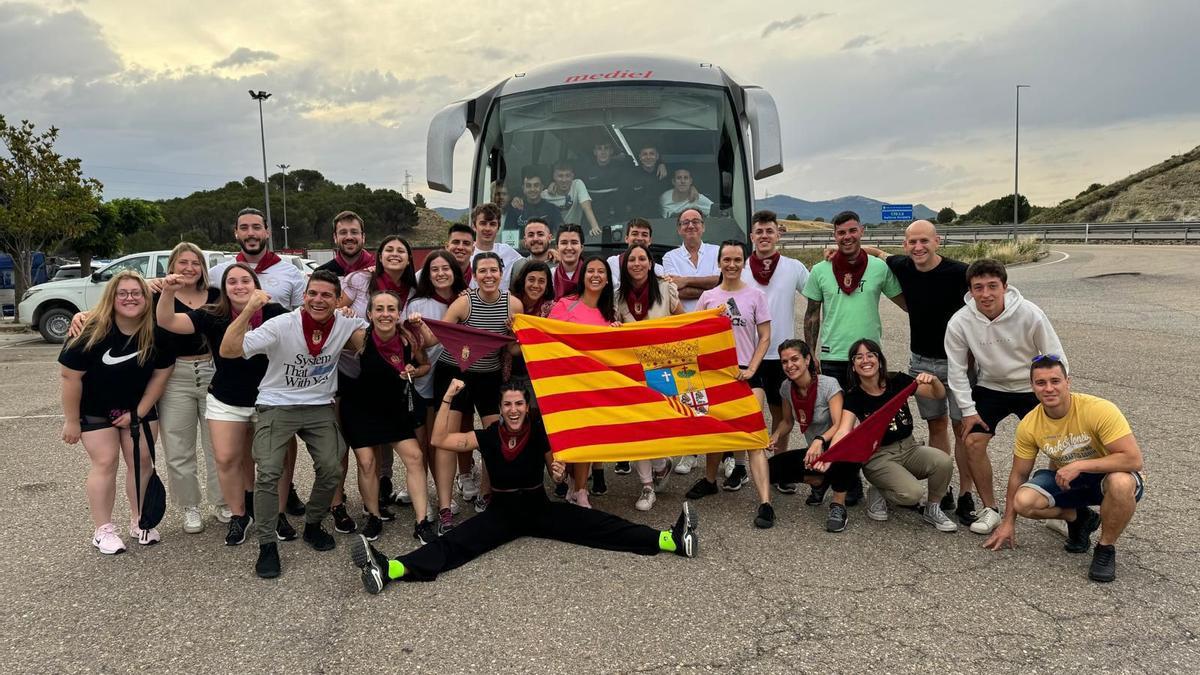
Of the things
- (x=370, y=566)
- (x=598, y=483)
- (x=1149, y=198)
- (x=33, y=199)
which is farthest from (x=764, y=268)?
(x=1149, y=198)

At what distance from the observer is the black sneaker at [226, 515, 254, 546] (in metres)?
4.52

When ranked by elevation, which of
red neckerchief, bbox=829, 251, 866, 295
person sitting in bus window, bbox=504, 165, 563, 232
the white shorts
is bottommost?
the white shorts

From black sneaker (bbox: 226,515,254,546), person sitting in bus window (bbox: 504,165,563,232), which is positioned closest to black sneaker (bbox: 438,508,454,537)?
black sneaker (bbox: 226,515,254,546)

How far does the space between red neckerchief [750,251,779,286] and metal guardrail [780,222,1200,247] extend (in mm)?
25532

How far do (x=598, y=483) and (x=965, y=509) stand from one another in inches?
96.7

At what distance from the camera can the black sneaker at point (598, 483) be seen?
5.45 metres

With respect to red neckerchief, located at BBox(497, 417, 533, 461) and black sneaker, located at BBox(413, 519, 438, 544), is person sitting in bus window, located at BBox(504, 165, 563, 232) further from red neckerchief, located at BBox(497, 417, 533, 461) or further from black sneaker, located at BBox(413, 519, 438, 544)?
black sneaker, located at BBox(413, 519, 438, 544)

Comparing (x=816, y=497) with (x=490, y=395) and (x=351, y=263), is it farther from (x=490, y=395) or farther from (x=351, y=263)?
(x=351, y=263)

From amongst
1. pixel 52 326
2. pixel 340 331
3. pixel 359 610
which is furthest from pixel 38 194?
pixel 359 610

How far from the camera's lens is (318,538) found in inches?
176

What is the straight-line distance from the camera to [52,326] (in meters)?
15.3

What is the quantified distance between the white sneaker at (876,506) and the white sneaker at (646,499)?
1.41 meters

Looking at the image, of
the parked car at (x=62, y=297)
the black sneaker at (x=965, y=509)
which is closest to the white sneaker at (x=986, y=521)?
the black sneaker at (x=965, y=509)

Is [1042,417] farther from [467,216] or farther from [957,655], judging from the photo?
[467,216]
